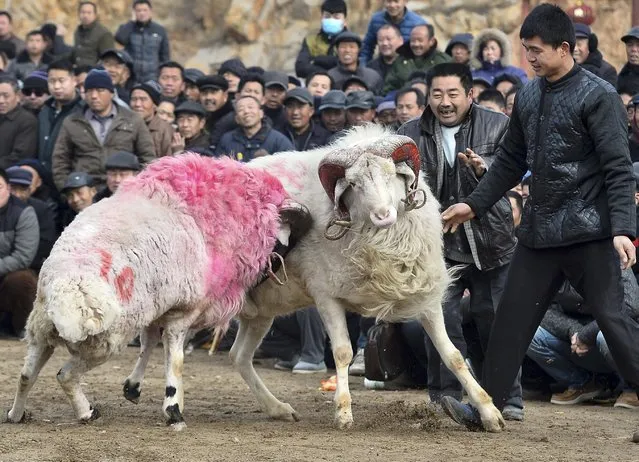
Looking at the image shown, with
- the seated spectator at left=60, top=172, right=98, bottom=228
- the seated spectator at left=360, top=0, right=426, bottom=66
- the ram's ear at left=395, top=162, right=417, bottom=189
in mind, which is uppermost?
the seated spectator at left=360, top=0, right=426, bottom=66

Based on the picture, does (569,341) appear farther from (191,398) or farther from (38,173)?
(38,173)

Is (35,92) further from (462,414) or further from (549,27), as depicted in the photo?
(549,27)

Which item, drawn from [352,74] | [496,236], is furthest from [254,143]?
[496,236]

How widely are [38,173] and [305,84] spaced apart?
3509mm

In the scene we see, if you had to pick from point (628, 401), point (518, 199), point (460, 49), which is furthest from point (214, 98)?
point (628, 401)

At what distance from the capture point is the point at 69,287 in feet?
22.1

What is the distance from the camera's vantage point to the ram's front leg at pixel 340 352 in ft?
24.5

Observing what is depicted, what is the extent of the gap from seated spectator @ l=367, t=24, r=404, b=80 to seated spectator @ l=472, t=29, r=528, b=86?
99 centimetres

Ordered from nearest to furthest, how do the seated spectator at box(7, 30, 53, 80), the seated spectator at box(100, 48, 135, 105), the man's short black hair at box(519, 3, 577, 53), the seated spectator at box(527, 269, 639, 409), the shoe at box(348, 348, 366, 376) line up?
1. the man's short black hair at box(519, 3, 577, 53)
2. the seated spectator at box(527, 269, 639, 409)
3. the shoe at box(348, 348, 366, 376)
4. the seated spectator at box(100, 48, 135, 105)
5. the seated spectator at box(7, 30, 53, 80)

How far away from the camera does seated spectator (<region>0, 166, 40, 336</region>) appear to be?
12.3m

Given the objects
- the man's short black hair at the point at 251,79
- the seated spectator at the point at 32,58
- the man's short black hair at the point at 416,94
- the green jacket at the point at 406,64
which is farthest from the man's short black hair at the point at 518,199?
the seated spectator at the point at 32,58

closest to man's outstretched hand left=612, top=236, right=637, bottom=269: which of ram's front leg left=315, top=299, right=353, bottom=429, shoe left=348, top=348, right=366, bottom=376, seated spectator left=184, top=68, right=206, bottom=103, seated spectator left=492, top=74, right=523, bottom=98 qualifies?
ram's front leg left=315, top=299, right=353, bottom=429

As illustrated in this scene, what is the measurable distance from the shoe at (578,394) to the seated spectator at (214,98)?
21.0 ft

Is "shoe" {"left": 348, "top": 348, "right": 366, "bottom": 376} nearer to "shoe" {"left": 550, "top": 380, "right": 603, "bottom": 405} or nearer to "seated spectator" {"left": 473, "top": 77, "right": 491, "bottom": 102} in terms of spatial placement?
"shoe" {"left": 550, "top": 380, "right": 603, "bottom": 405}
